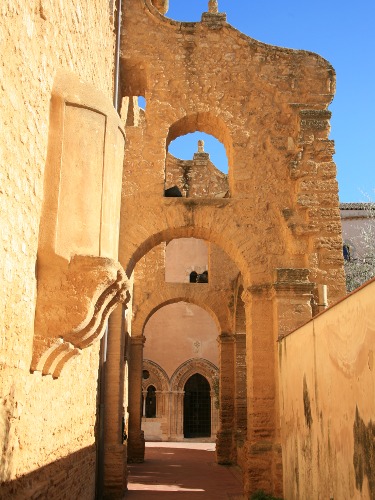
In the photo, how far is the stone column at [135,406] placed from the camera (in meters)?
15.0

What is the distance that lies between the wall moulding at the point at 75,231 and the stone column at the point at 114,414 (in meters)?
4.50

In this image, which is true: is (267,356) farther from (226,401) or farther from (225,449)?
(225,449)

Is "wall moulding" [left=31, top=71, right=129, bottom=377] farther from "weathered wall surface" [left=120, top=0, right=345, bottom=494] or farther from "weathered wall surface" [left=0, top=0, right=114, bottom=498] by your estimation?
"weathered wall surface" [left=120, top=0, right=345, bottom=494]

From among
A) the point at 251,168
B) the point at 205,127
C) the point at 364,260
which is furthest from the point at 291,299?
the point at 364,260

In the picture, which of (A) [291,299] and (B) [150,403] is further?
(B) [150,403]

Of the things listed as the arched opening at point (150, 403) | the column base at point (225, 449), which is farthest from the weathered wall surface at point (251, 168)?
the arched opening at point (150, 403)

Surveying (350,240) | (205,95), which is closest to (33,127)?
(205,95)

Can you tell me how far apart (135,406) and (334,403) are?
11167 millimetres

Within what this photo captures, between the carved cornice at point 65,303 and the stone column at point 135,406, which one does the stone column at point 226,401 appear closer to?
the stone column at point 135,406

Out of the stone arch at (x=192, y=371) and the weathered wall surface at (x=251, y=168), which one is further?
the stone arch at (x=192, y=371)

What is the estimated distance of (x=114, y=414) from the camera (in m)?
9.43

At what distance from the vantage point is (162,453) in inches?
691

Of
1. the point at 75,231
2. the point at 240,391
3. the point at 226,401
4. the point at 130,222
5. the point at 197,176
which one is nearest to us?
the point at 75,231

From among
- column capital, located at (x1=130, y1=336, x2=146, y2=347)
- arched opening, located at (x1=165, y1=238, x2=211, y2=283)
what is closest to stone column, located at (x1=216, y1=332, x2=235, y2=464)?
column capital, located at (x1=130, y1=336, x2=146, y2=347)
